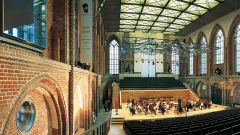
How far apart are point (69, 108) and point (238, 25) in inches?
963

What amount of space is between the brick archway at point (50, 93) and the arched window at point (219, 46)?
84.7 feet

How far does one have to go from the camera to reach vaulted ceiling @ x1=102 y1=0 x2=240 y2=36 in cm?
2408

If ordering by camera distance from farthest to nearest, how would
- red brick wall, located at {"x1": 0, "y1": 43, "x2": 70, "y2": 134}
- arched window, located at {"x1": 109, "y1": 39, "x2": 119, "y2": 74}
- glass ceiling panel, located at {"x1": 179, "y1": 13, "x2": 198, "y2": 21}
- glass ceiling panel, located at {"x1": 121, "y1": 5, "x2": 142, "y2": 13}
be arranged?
arched window, located at {"x1": 109, "y1": 39, "x2": 119, "y2": 74} → glass ceiling panel, located at {"x1": 179, "y1": 13, "x2": 198, "y2": 21} → glass ceiling panel, located at {"x1": 121, "y1": 5, "x2": 142, "y2": 13} → red brick wall, located at {"x1": 0, "y1": 43, "x2": 70, "y2": 134}

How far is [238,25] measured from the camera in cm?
2606

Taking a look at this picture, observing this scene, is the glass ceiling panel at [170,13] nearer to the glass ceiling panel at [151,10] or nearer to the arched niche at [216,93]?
the glass ceiling panel at [151,10]

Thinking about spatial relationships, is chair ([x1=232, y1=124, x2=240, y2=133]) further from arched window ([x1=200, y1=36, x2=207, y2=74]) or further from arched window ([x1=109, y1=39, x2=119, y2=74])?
arched window ([x1=109, y1=39, x2=119, y2=74])

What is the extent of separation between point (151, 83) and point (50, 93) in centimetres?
2867

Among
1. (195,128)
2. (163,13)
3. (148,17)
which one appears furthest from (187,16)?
(195,128)

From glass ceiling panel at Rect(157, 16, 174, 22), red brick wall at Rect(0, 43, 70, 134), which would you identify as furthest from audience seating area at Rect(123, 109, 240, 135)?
glass ceiling panel at Rect(157, 16, 174, 22)

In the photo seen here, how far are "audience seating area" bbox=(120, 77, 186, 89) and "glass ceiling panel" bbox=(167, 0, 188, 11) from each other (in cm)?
1230

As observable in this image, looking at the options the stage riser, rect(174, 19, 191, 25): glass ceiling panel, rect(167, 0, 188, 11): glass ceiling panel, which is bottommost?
the stage riser

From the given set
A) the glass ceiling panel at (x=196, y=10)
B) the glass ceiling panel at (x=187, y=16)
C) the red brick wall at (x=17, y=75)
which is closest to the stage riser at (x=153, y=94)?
the glass ceiling panel at (x=187, y=16)

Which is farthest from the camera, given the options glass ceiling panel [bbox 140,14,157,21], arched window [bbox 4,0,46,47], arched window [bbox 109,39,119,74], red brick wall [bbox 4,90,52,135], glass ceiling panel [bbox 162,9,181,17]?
arched window [bbox 109,39,119,74]

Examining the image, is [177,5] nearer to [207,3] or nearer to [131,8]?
[207,3]
